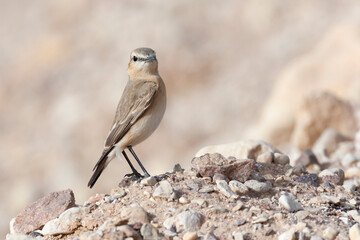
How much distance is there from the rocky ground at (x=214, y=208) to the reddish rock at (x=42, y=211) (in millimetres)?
11

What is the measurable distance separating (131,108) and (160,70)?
15.9 meters

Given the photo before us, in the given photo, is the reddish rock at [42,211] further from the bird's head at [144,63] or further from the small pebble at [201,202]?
the bird's head at [144,63]

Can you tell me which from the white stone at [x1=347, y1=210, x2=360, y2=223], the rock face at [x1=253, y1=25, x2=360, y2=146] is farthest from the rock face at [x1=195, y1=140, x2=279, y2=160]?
the rock face at [x1=253, y1=25, x2=360, y2=146]

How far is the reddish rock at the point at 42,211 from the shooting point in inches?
256

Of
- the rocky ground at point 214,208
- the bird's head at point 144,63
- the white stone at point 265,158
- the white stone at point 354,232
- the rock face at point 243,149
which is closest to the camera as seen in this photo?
the white stone at point 354,232

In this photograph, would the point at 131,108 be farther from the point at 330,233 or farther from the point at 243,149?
the point at 330,233

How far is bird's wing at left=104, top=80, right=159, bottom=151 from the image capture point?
774 centimetres

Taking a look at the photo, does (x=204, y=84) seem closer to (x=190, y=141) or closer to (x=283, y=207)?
(x=190, y=141)

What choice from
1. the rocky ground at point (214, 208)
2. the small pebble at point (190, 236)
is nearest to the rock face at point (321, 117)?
the rocky ground at point (214, 208)

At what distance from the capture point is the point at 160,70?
931 inches

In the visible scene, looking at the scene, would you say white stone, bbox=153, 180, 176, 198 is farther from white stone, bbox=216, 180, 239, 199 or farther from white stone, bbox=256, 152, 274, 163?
white stone, bbox=256, 152, 274, 163

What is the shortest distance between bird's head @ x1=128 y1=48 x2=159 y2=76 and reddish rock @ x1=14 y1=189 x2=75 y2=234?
231cm

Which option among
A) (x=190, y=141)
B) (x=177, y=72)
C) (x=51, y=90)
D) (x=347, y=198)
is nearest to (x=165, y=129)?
(x=190, y=141)

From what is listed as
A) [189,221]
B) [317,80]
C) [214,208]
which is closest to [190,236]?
[189,221]
